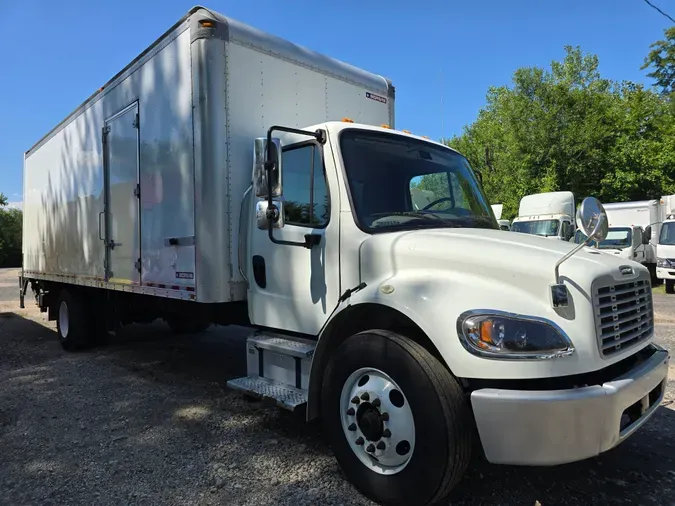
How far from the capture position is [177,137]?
4.49 meters

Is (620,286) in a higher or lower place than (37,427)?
higher

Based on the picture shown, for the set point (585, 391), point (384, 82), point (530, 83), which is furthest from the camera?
point (530, 83)

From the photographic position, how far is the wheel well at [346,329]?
3.04 metres

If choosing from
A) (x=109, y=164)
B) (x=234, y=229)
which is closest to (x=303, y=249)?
(x=234, y=229)

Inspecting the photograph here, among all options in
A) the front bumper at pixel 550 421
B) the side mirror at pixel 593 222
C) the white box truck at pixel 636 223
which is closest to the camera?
the front bumper at pixel 550 421

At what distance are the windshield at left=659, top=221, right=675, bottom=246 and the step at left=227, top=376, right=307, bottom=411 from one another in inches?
576

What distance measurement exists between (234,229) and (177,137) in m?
1.08

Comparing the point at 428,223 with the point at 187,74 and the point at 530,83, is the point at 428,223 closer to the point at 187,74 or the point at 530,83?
the point at 187,74

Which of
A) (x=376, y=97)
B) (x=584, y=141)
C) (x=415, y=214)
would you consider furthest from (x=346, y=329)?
(x=584, y=141)

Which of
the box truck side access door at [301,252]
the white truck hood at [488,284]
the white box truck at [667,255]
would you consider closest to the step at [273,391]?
the box truck side access door at [301,252]

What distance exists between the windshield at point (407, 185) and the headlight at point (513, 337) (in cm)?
106

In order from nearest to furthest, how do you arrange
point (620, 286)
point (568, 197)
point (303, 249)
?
point (620, 286) < point (303, 249) < point (568, 197)

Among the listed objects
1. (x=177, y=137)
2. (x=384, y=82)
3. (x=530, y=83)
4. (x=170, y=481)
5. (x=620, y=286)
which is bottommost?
(x=170, y=481)

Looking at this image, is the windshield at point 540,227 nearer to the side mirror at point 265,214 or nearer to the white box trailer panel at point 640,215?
the white box trailer panel at point 640,215
